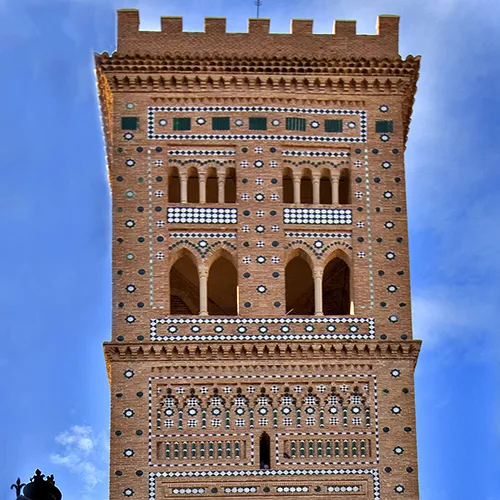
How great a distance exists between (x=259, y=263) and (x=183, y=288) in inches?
71.2

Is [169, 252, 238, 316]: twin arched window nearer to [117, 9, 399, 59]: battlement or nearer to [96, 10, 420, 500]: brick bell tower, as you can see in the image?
[96, 10, 420, 500]: brick bell tower

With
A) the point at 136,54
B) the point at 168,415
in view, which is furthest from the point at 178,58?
the point at 168,415

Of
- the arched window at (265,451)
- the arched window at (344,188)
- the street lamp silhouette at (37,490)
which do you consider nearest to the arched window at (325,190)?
the arched window at (344,188)

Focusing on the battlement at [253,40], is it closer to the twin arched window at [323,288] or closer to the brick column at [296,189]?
the brick column at [296,189]

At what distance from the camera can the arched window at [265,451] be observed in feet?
58.8

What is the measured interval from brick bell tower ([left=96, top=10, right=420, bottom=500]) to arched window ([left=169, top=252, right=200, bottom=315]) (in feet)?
0.10

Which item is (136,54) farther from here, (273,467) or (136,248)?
(273,467)

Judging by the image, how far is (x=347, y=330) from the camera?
1864cm

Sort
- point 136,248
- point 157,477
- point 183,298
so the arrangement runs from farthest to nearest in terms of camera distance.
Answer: point 183,298
point 136,248
point 157,477

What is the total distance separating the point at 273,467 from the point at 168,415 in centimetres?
143

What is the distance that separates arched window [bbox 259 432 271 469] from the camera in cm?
1792

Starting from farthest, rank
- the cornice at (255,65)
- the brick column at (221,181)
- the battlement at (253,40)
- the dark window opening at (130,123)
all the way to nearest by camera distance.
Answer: the battlement at (253,40), the cornice at (255,65), the dark window opening at (130,123), the brick column at (221,181)

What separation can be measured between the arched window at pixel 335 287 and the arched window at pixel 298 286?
0.23 m

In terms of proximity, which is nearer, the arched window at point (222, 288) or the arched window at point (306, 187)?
the arched window at point (306, 187)
